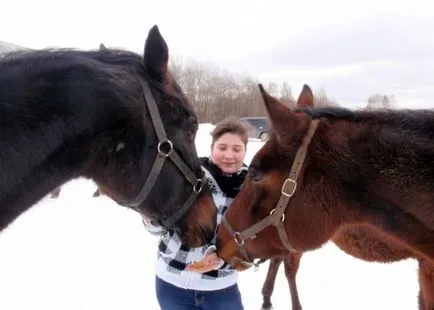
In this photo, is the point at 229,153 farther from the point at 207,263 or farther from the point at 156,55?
the point at 156,55

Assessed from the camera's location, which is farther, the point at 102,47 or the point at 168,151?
the point at 102,47

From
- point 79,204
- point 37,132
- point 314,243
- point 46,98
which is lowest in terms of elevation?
point 79,204

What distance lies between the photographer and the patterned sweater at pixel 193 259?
3137 millimetres

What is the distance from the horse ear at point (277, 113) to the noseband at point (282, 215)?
0.45ft

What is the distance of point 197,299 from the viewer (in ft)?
10.4

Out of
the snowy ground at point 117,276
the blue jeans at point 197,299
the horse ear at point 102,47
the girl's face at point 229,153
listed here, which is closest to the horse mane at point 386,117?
the girl's face at point 229,153

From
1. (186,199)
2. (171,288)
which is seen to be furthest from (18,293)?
(186,199)

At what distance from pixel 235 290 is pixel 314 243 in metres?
1.06

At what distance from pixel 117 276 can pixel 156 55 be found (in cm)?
480

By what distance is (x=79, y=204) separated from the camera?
1069cm

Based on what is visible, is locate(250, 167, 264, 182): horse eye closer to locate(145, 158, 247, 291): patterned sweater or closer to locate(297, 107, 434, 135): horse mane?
locate(297, 107, 434, 135): horse mane

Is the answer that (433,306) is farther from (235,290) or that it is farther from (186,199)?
(186,199)

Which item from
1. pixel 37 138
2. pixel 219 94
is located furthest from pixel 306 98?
pixel 219 94

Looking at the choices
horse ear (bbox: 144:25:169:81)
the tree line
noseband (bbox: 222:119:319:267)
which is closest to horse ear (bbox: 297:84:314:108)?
noseband (bbox: 222:119:319:267)
